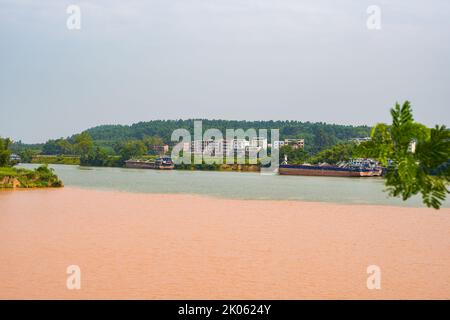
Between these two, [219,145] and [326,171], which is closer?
[326,171]

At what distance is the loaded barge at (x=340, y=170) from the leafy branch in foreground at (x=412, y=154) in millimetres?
75350

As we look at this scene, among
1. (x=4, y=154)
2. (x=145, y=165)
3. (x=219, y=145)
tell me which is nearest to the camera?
(x=4, y=154)

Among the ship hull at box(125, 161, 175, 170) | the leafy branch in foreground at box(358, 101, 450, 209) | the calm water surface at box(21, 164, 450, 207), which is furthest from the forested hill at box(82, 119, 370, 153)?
the leafy branch in foreground at box(358, 101, 450, 209)

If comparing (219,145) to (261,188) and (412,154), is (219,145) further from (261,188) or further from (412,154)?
(412,154)

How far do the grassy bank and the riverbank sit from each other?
1007 centimetres

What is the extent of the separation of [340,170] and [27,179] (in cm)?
5120

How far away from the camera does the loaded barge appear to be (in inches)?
3150

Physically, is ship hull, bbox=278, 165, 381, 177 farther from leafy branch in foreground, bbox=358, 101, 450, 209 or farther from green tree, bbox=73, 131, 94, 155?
leafy branch in foreground, bbox=358, 101, 450, 209

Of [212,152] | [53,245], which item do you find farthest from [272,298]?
[212,152]

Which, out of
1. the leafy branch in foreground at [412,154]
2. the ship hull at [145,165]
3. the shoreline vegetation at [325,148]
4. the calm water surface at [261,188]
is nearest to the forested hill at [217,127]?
the shoreline vegetation at [325,148]

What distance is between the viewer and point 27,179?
4044 cm

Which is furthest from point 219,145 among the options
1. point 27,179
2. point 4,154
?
point 27,179

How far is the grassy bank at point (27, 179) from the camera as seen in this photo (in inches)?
1513

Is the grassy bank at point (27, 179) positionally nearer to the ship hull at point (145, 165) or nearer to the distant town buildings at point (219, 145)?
the ship hull at point (145, 165)
